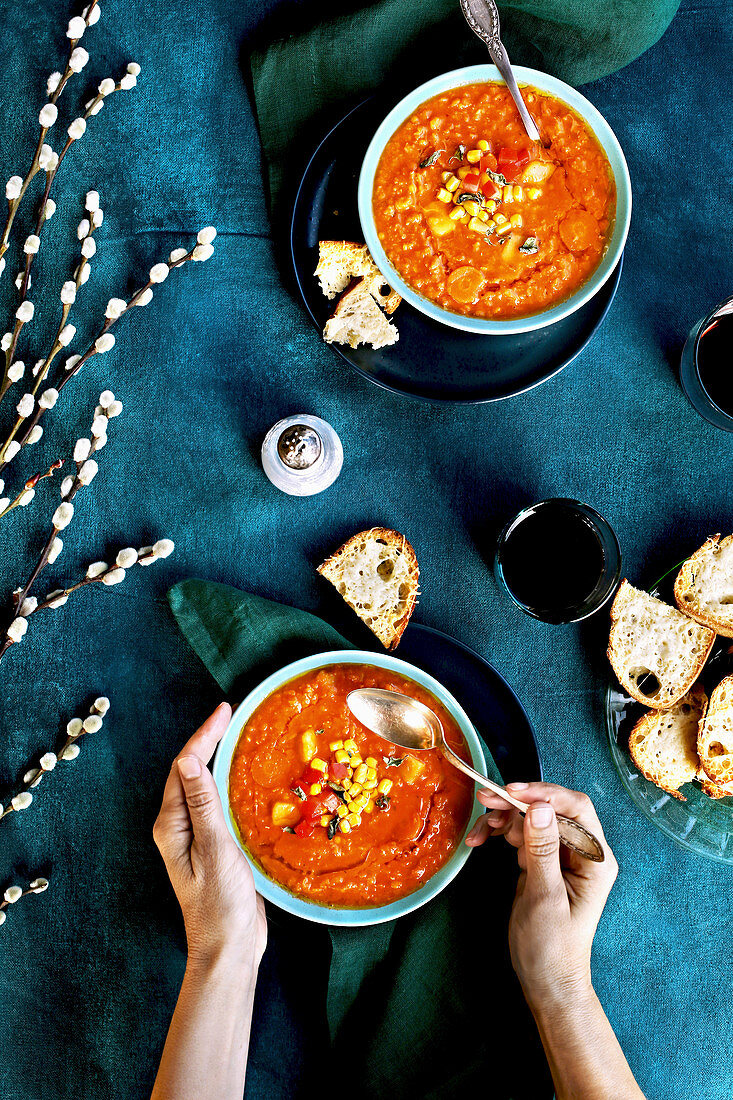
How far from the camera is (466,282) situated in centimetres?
245

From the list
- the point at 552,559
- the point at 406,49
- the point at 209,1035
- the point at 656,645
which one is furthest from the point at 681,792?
the point at 406,49

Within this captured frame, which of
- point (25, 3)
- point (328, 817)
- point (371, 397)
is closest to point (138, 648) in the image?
point (328, 817)

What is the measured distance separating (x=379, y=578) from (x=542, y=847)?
0.93 m

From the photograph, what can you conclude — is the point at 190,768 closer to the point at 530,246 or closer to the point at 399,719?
the point at 399,719

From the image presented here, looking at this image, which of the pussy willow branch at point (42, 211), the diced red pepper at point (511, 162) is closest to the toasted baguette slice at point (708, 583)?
the diced red pepper at point (511, 162)

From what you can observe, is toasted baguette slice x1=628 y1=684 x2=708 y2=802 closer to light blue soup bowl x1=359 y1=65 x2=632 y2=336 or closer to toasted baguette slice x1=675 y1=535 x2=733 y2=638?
toasted baguette slice x1=675 y1=535 x2=733 y2=638

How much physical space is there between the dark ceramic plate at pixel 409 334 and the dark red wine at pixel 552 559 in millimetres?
423

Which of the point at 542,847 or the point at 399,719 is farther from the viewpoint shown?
the point at 399,719

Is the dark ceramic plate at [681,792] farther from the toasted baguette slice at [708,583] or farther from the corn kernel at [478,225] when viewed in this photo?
the corn kernel at [478,225]

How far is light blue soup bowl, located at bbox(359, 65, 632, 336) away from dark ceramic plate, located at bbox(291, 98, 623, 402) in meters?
0.13

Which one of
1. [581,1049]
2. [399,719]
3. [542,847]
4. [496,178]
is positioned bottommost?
[581,1049]

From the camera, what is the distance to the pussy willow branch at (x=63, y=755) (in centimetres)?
250

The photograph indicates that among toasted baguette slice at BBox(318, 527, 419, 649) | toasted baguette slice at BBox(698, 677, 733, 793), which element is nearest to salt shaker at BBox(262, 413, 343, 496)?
toasted baguette slice at BBox(318, 527, 419, 649)

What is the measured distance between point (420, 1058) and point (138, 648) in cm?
156
